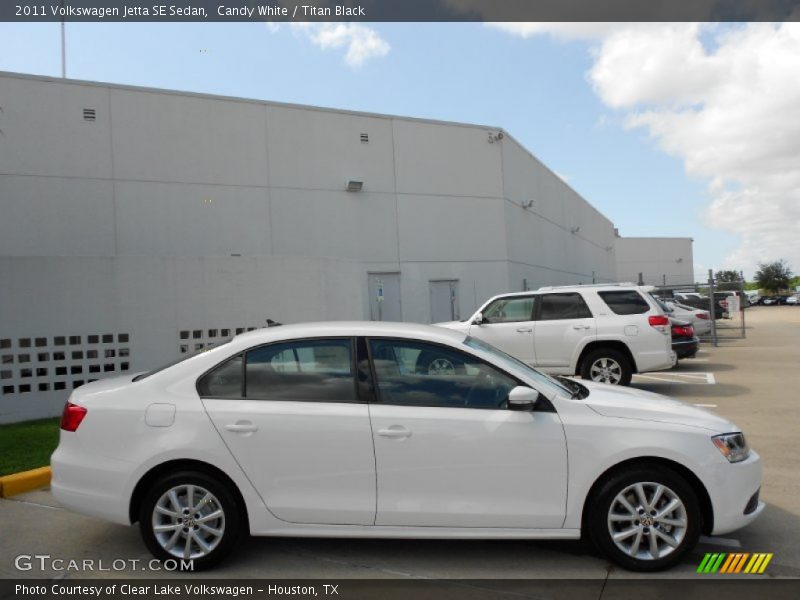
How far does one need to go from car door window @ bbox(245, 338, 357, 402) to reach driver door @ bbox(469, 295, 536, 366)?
22.2ft

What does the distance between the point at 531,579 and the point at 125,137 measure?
1607 cm

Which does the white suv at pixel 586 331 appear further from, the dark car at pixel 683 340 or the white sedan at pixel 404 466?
the white sedan at pixel 404 466

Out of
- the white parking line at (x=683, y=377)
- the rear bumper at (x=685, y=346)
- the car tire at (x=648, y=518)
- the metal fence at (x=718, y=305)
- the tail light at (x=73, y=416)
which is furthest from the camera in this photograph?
the metal fence at (x=718, y=305)

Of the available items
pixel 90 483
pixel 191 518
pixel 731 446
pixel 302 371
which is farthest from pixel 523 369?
pixel 90 483

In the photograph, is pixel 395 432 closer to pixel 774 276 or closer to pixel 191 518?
pixel 191 518

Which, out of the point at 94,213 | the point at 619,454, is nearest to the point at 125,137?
the point at 94,213

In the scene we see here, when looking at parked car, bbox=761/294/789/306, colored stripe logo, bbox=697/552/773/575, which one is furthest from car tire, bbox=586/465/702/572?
parked car, bbox=761/294/789/306

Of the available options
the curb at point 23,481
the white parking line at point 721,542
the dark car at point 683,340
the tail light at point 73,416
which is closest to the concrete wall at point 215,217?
the curb at point 23,481

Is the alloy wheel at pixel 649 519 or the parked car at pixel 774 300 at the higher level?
the parked car at pixel 774 300

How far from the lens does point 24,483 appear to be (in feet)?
19.1

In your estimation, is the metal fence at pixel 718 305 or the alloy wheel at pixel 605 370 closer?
the alloy wheel at pixel 605 370

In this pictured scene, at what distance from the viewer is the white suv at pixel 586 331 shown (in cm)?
1020

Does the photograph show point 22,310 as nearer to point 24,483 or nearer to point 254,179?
point 24,483

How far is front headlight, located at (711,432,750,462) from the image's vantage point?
13.2ft
